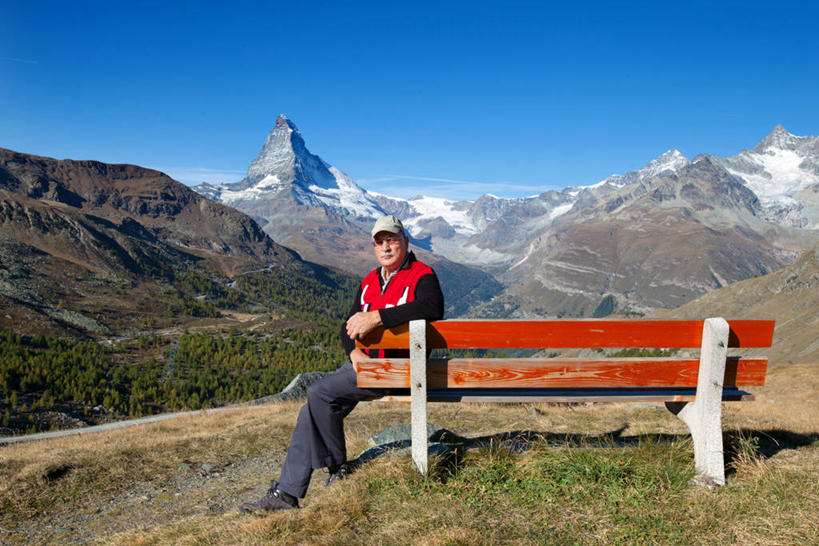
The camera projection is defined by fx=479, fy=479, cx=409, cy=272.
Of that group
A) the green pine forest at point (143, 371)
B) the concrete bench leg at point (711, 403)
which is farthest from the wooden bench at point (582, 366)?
the green pine forest at point (143, 371)

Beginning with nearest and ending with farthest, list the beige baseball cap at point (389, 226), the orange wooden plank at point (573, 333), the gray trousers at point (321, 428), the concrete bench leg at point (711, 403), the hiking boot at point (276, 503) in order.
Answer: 1. the orange wooden plank at point (573, 333)
2. the concrete bench leg at point (711, 403)
3. the hiking boot at point (276, 503)
4. the gray trousers at point (321, 428)
5. the beige baseball cap at point (389, 226)

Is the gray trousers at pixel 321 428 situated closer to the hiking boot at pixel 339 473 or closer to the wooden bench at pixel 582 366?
the hiking boot at pixel 339 473

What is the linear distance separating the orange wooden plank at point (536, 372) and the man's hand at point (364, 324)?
380 millimetres

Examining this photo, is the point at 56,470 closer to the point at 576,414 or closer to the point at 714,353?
the point at 714,353

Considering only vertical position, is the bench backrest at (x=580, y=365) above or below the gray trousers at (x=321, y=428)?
above

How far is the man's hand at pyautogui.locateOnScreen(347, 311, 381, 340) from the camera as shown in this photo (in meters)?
6.04

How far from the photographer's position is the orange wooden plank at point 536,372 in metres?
6.14

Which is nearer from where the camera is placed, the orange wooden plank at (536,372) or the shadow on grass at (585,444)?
the orange wooden plank at (536,372)

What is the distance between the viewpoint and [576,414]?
14359 mm

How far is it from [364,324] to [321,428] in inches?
68.3

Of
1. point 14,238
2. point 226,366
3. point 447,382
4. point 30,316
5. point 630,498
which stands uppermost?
point 14,238

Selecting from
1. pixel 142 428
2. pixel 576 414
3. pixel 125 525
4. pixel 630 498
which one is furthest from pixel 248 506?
pixel 142 428

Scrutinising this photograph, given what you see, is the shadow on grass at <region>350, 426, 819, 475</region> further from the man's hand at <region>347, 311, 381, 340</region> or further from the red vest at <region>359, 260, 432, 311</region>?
the red vest at <region>359, 260, 432, 311</region>

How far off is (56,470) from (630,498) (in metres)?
10.1
